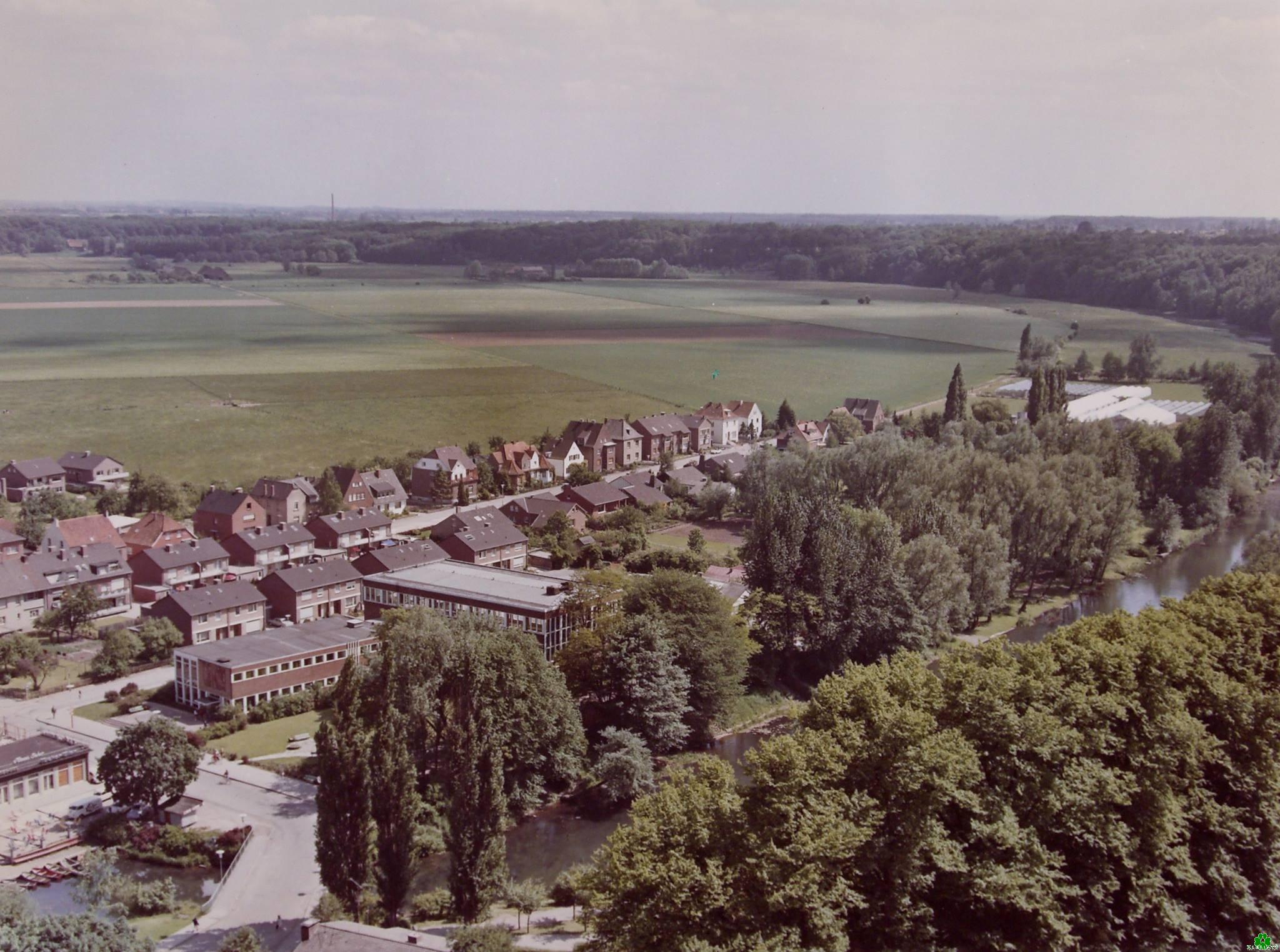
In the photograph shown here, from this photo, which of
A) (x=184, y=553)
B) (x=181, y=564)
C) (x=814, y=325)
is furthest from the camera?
(x=814, y=325)

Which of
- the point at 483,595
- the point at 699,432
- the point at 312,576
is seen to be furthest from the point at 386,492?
the point at 699,432

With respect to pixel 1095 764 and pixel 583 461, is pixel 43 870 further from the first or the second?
pixel 583 461

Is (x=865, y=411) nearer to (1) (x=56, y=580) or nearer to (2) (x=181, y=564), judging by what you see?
(2) (x=181, y=564)

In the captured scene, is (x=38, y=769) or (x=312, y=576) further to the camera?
(x=312, y=576)

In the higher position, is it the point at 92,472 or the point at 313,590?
the point at 92,472

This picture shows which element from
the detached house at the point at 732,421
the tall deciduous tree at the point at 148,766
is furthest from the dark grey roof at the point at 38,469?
the detached house at the point at 732,421

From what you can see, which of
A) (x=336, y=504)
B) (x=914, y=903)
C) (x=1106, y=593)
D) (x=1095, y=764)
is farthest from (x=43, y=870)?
(x=1106, y=593)
